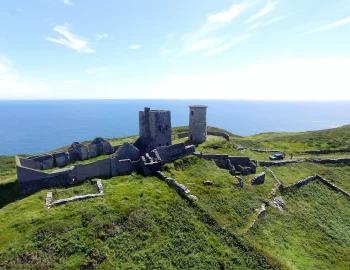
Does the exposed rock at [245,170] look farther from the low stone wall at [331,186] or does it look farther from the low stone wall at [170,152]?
the low stone wall at [331,186]

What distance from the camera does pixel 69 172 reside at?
2731 cm

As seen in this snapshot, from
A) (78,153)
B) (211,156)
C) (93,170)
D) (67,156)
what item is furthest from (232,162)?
(67,156)

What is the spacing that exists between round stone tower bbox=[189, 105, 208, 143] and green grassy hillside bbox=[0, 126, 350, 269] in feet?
38.6

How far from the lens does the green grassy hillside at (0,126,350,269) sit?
58.9ft

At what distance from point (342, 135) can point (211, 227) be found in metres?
64.1

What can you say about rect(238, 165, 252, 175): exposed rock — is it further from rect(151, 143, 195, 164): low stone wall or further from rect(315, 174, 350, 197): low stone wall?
rect(315, 174, 350, 197): low stone wall

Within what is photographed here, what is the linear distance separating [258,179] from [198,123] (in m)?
15.3

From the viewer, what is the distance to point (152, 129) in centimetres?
3662

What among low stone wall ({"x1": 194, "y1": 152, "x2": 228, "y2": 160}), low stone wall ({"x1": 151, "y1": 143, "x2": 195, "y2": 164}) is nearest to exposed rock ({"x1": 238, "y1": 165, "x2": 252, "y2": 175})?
low stone wall ({"x1": 194, "y1": 152, "x2": 228, "y2": 160})

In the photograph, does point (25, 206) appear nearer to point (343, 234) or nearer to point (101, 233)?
point (101, 233)

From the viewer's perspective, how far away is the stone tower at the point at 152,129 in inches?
1428

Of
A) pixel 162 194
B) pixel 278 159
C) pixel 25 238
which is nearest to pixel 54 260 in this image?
pixel 25 238

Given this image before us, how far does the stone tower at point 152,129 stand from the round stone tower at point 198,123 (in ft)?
28.9

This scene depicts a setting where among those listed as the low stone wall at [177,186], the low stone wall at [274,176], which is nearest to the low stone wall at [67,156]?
the low stone wall at [177,186]
